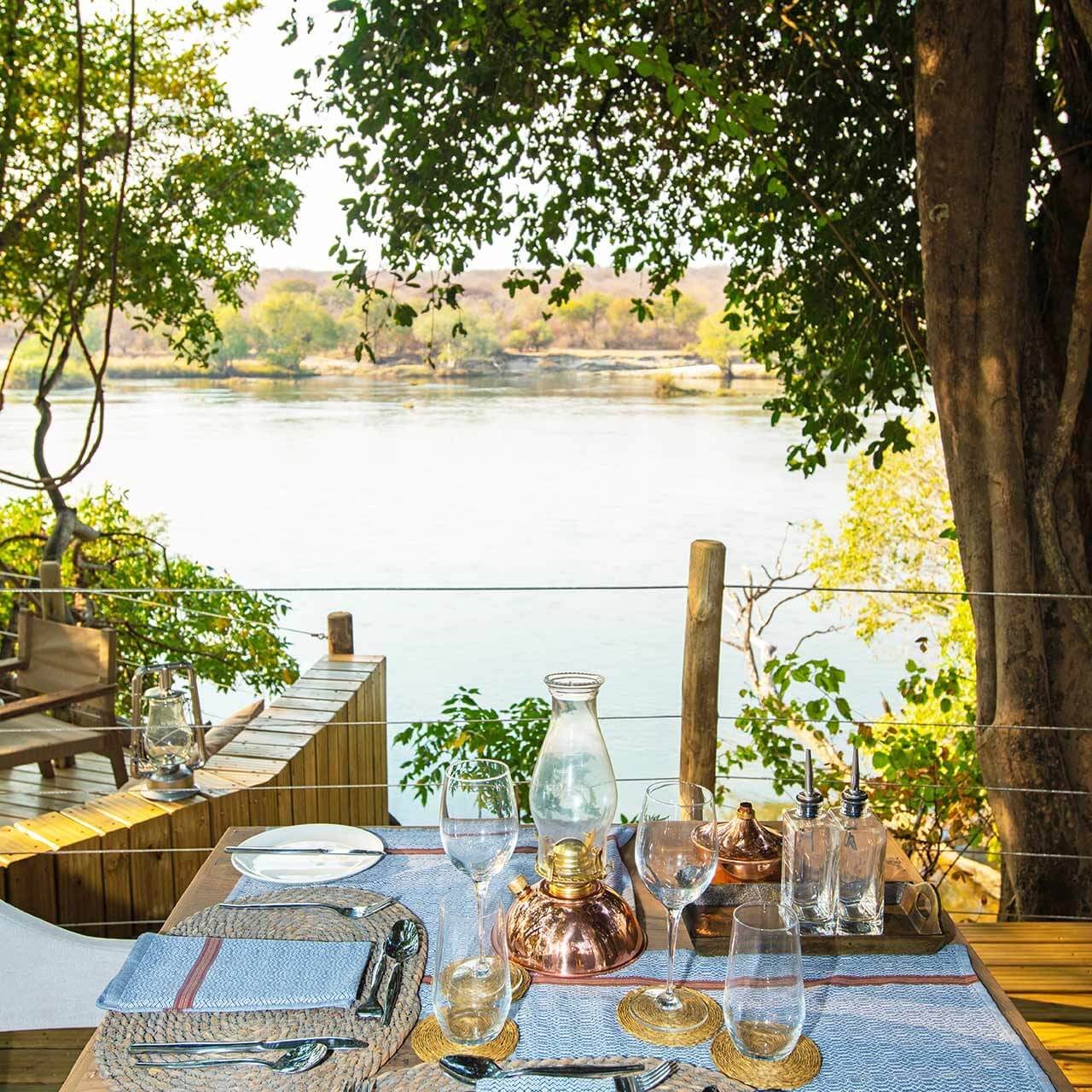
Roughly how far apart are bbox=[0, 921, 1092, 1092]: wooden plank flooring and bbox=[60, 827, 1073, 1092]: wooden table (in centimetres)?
38

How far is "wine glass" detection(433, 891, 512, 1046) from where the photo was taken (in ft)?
3.04

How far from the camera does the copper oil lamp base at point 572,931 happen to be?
42.9 inches

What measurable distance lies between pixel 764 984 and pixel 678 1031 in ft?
0.38

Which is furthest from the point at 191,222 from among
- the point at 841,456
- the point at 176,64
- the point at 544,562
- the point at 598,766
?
the point at 841,456

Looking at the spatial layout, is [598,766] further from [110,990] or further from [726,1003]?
[110,990]

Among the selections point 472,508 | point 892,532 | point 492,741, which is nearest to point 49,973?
point 492,741

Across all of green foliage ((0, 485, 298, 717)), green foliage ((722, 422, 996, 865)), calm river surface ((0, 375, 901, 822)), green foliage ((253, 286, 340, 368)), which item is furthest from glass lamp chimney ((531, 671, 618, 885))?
calm river surface ((0, 375, 901, 822))

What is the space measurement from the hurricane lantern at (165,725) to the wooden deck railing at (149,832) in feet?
0.61

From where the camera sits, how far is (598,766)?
1.14 meters

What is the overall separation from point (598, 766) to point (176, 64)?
590 centimetres

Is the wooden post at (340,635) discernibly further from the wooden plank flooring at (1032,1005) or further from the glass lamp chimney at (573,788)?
the glass lamp chimney at (573,788)

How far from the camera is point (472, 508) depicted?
13562mm

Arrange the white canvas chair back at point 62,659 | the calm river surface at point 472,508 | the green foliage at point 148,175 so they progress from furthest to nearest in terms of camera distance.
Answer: the calm river surface at point 472,508 < the green foliage at point 148,175 < the white canvas chair back at point 62,659

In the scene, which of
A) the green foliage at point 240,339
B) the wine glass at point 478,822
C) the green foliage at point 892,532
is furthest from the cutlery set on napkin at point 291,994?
the green foliage at point 240,339
